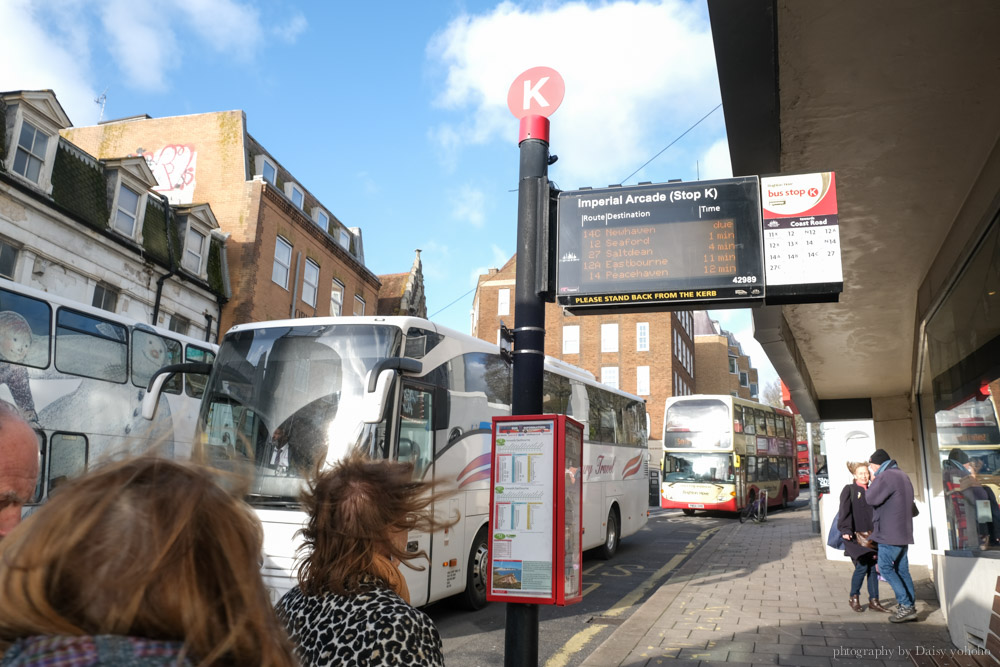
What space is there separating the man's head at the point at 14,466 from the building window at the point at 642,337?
4976cm

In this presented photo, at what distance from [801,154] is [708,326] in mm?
72440

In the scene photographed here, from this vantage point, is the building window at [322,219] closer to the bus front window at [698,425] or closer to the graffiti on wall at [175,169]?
the graffiti on wall at [175,169]

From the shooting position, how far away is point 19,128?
16516mm

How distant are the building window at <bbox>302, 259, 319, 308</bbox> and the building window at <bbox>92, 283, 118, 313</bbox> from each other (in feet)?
28.4

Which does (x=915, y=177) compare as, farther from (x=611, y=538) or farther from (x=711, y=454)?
(x=711, y=454)

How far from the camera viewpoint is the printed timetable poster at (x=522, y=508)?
4586 mm

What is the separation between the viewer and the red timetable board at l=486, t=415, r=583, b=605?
180 inches

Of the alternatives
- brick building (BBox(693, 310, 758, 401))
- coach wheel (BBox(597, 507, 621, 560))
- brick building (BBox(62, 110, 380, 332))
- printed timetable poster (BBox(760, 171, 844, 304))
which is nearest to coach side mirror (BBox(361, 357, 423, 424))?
printed timetable poster (BBox(760, 171, 844, 304))

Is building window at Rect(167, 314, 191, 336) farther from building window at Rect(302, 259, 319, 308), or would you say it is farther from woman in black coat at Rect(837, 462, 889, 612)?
woman in black coat at Rect(837, 462, 889, 612)

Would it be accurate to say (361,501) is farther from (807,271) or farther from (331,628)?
(807,271)

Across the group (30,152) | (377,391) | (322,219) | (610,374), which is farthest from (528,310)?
(610,374)

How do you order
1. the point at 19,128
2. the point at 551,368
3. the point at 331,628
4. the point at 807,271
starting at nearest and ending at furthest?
the point at 331,628 < the point at 807,271 < the point at 551,368 < the point at 19,128

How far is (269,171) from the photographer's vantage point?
27.8 meters

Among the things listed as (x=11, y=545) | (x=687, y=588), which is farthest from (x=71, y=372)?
(x=11, y=545)
